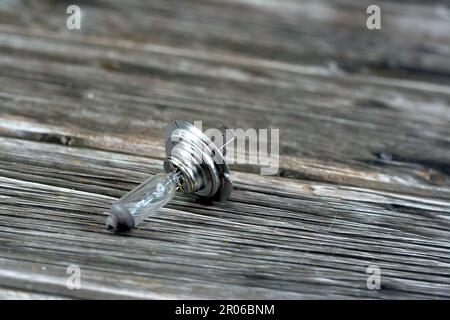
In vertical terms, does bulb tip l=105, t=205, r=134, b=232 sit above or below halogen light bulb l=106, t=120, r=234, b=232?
below

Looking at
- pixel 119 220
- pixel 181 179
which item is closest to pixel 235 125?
pixel 181 179

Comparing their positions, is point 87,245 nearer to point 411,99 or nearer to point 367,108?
point 367,108

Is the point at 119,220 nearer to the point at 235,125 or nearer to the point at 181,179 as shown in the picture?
the point at 181,179

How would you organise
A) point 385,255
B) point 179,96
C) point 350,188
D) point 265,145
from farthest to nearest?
1. point 179,96
2. point 265,145
3. point 350,188
4. point 385,255

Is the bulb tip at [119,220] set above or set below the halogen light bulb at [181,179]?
below
